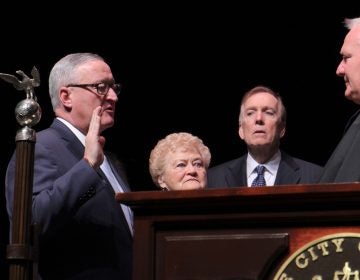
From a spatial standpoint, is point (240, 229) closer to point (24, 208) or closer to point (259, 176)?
point (24, 208)

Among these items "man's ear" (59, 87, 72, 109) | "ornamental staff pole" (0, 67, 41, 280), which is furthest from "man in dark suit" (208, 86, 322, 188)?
"ornamental staff pole" (0, 67, 41, 280)

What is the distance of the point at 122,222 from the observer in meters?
3.32

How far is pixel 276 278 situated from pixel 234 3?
2.88m

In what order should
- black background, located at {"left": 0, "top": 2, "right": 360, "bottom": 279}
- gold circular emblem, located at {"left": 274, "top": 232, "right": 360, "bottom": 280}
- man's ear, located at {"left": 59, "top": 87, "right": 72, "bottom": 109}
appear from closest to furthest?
gold circular emblem, located at {"left": 274, "top": 232, "right": 360, "bottom": 280}, man's ear, located at {"left": 59, "top": 87, "right": 72, "bottom": 109}, black background, located at {"left": 0, "top": 2, "right": 360, "bottom": 279}

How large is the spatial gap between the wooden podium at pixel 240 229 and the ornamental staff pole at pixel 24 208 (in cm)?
40

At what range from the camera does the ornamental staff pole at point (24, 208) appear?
2768 mm

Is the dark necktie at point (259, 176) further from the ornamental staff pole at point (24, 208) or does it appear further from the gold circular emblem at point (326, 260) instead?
the gold circular emblem at point (326, 260)

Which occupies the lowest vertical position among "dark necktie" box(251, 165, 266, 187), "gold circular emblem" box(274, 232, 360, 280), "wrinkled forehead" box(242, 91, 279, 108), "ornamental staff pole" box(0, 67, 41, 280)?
"gold circular emblem" box(274, 232, 360, 280)

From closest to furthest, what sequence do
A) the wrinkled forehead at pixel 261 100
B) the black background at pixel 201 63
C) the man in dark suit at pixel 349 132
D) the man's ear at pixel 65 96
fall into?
the man in dark suit at pixel 349 132 < the man's ear at pixel 65 96 < the wrinkled forehead at pixel 261 100 < the black background at pixel 201 63

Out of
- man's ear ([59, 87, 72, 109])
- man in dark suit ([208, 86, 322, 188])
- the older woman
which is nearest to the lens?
man's ear ([59, 87, 72, 109])

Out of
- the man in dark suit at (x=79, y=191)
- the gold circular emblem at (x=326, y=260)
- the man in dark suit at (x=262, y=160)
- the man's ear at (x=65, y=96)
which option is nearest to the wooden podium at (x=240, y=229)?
the gold circular emblem at (x=326, y=260)

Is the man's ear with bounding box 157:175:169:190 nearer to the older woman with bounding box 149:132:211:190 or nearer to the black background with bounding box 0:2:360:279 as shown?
the older woman with bounding box 149:132:211:190

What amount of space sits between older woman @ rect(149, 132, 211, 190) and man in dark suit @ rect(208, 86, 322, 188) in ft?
1.73

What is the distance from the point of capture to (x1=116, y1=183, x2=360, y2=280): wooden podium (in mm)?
2350
